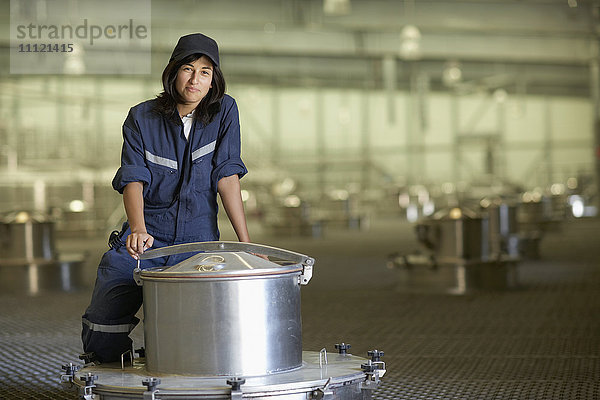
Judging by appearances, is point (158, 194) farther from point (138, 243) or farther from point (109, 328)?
point (109, 328)

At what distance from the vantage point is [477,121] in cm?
2489

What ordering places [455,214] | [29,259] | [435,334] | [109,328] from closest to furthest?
[109,328] < [435,334] < [455,214] < [29,259]

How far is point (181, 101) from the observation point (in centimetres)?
235

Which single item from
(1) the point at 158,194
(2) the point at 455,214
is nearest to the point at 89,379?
(1) the point at 158,194

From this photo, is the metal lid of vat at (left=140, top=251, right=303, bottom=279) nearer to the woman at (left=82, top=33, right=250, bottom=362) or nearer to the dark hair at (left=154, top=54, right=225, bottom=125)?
the woman at (left=82, top=33, right=250, bottom=362)

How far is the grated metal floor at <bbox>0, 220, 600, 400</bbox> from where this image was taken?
2.88 meters

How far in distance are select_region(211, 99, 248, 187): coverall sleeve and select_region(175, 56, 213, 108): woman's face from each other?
0.13m

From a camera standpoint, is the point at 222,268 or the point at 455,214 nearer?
the point at 222,268

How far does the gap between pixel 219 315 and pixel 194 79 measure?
2.18 feet

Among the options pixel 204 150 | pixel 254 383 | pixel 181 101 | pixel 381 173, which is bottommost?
pixel 254 383

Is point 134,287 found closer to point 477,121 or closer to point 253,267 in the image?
point 253,267

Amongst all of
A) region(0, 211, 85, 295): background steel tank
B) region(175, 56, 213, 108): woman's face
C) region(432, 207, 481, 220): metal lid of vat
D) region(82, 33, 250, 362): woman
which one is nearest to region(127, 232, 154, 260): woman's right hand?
region(82, 33, 250, 362): woman

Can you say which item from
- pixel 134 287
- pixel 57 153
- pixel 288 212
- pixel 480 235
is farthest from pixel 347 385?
pixel 57 153

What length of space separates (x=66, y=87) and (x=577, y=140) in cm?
1432
